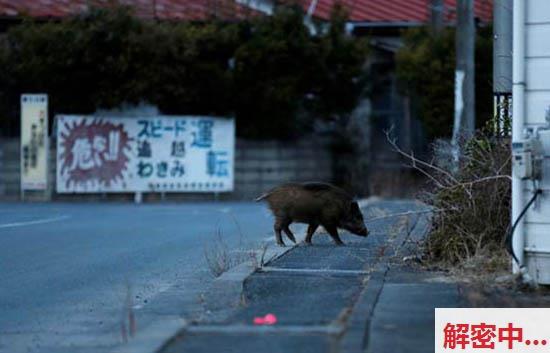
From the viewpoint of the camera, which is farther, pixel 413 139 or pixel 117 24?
pixel 413 139

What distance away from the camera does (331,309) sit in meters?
7.93

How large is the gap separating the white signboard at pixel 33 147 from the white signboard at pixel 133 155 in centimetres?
50

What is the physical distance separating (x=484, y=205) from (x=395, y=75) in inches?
773

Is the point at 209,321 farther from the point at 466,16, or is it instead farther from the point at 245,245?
the point at 466,16

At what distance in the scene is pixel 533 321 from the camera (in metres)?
6.43

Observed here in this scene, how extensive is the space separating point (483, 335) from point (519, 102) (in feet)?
9.72

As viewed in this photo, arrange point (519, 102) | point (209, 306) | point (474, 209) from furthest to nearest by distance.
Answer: point (474, 209) < point (519, 102) < point (209, 306)

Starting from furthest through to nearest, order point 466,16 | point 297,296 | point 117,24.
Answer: point 117,24, point 466,16, point 297,296

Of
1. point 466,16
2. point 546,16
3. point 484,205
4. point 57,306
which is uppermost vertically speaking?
point 466,16

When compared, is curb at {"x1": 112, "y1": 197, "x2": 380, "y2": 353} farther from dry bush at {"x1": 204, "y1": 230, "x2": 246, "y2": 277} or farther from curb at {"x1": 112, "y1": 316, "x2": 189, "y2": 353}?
dry bush at {"x1": 204, "y1": 230, "x2": 246, "y2": 277}

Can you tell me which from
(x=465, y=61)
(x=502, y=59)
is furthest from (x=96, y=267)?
(x=465, y=61)

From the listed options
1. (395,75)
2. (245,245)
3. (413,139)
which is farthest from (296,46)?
(245,245)

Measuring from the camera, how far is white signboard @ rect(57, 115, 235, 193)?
89.9 ft

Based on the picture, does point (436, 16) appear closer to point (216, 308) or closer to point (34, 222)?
point (34, 222)
